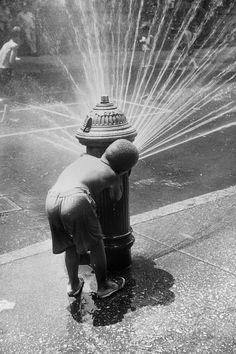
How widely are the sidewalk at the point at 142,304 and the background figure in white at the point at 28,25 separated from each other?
19050 millimetres

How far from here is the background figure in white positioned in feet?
72.7

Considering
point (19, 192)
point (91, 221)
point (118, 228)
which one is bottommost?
point (19, 192)

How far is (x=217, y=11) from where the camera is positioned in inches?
1113

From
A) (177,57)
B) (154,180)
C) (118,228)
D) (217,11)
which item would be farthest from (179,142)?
(217,11)

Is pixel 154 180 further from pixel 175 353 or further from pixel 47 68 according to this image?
pixel 47 68

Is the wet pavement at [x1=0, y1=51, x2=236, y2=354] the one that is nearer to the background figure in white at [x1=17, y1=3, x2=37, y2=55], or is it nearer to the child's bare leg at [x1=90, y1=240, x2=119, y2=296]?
the child's bare leg at [x1=90, y1=240, x2=119, y2=296]

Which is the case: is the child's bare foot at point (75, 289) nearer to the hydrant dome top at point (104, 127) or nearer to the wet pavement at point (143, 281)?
the wet pavement at point (143, 281)

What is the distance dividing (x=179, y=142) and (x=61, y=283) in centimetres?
561

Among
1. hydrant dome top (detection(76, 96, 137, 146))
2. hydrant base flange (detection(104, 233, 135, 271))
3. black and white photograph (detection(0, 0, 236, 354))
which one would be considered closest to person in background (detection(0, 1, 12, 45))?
black and white photograph (detection(0, 0, 236, 354))

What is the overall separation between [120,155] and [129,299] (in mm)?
1136

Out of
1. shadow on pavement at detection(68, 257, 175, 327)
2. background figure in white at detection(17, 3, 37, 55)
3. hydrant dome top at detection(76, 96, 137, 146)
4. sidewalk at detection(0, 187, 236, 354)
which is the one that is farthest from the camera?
background figure in white at detection(17, 3, 37, 55)

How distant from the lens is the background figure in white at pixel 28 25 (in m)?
22.2

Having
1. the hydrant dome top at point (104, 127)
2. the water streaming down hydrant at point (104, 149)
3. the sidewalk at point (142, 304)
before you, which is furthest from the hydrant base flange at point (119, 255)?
the hydrant dome top at point (104, 127)

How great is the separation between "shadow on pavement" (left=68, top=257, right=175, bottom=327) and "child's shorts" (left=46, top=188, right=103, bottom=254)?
48 centimetres
